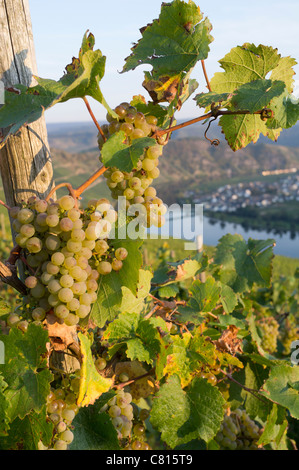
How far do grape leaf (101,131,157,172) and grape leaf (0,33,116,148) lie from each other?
0.28 ft

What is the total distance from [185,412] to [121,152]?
31.5 inches

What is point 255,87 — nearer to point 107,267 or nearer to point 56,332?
point 107,267

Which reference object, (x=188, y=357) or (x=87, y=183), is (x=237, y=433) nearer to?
(x=188, y=357)

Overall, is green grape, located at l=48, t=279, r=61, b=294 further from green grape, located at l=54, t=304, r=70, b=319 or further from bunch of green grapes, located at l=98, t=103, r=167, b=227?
bunch of green grapes, located at l=98, t=103, r=167, b=227

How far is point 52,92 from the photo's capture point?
1035mm

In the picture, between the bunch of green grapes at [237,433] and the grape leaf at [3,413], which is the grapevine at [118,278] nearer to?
the grape leaf at [3,413]

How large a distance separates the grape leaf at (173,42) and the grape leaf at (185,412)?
3.21 feet

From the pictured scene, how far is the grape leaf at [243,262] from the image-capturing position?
1.79 m

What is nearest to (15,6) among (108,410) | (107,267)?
(107,267)

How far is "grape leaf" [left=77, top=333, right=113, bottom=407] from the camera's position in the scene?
0.92 metres

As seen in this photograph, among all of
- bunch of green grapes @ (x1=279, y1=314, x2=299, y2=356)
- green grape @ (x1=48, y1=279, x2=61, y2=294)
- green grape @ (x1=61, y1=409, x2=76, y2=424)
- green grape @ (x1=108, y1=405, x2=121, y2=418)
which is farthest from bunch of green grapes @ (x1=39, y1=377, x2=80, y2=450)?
bunch of green grapes @ (x1=279, y1=314, x2=299, y2=356)
